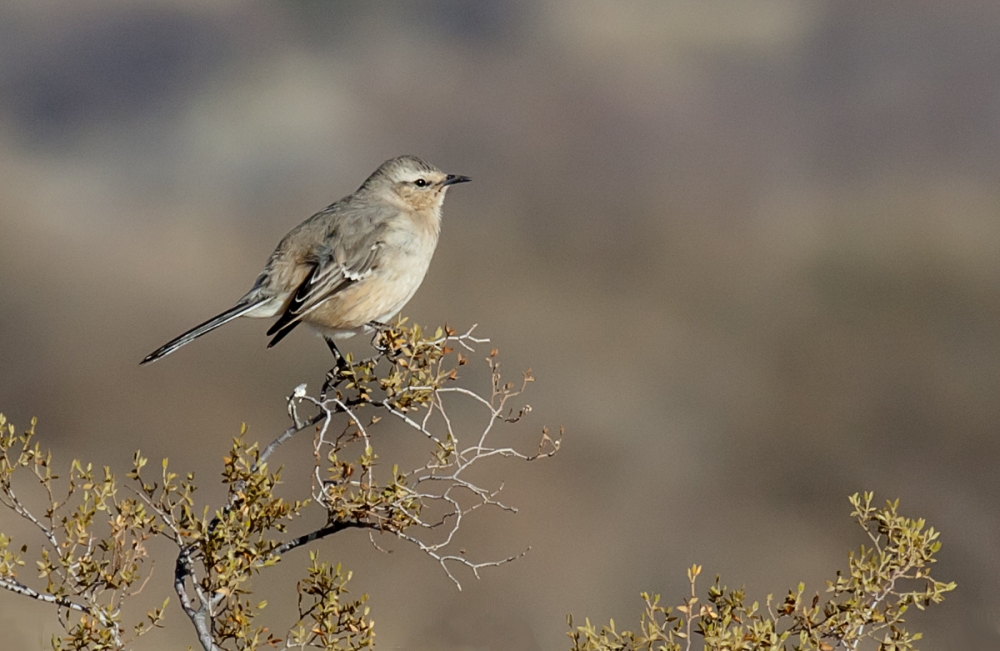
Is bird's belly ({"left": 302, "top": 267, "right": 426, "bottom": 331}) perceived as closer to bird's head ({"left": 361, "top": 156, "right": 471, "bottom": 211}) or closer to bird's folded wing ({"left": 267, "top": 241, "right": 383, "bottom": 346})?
bird's folded wing ({"left": 267, "top": 241, "right": 383, "bottom": 346})

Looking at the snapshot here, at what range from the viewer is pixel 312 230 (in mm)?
6336

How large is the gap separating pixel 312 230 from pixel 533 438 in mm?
9210

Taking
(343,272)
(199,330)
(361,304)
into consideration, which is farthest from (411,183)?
(199,330)

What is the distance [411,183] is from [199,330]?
1790 millimetres

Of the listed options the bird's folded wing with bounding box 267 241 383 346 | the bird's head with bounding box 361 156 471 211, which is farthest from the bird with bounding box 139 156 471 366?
the bird's head with bounding box 361 156 471 211

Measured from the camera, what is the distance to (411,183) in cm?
674

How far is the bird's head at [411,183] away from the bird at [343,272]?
122 mm

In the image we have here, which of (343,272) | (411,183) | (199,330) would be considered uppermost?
(411,183)

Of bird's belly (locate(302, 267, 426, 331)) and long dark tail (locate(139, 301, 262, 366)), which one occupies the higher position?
bird's belly (locate(302, 267, 426, 331))

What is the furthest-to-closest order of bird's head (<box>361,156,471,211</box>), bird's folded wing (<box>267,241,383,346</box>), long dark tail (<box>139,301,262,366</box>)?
bird's head (<box>361,156,471,211</box>)
bird's folded wing (<box>267,241,383,346</box>)
long dark tail (<box>139,301,262,366</box>)

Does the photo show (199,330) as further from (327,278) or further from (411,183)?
(411,183)

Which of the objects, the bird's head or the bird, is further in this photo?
the bird's head

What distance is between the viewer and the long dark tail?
5.34 meters

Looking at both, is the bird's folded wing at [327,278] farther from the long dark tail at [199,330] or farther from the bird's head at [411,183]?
the bird's head at [411,183]
